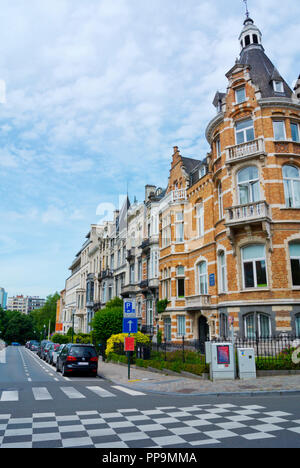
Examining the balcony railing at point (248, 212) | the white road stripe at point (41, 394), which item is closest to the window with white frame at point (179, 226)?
the balcony railing at point (248, 212)

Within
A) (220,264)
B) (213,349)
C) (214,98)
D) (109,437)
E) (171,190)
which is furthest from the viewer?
(171,190)

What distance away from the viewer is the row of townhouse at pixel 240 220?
63.7 ft

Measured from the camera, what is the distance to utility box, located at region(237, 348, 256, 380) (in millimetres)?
14000

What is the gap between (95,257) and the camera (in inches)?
2255

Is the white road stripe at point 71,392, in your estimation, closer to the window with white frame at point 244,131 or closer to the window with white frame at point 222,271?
the window with white frame at point 222,271

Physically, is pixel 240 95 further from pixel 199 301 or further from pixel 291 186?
pixel 199 301

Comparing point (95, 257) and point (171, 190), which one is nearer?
point (171, 190)

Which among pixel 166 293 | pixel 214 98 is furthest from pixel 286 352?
pixel 214 98

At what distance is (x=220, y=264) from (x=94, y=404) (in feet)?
48.6

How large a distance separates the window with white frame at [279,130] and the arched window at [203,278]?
938 cm

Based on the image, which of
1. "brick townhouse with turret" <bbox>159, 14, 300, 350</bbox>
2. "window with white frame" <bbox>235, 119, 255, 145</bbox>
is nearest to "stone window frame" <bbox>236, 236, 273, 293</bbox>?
"brick townhouse with turret" <bbox>159, 14, 300, 350</bbox>

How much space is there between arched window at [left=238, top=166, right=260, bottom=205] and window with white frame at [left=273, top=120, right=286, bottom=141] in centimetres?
221

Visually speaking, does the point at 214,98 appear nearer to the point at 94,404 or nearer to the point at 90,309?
the point at 94,404

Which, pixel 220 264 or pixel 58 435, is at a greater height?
pixel 220 264
